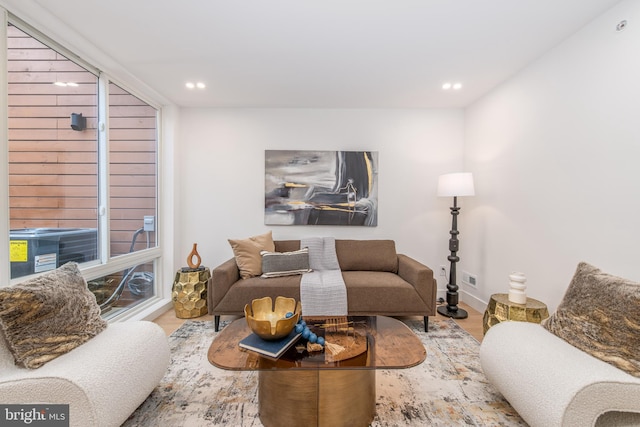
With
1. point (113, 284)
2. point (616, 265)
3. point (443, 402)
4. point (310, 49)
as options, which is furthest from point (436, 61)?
point (113, 284)

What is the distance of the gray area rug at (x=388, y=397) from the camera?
5.24 feet

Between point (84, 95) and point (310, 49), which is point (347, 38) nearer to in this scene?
point (310, 49)

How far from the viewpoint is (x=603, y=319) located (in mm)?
1410

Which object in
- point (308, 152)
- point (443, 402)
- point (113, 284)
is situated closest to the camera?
point (443, 402)

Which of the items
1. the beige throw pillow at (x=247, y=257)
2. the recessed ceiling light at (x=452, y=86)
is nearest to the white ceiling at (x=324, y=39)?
the recessed ceiling light at (x=452, y=86)

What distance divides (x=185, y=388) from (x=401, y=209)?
292 cm

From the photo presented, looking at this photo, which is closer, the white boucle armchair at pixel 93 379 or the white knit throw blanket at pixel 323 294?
the white boucle armchair at pixel 93 379

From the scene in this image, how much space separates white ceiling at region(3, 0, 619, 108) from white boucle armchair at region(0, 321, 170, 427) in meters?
2.08

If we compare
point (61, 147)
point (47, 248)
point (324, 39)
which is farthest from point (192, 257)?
point (324, 39)

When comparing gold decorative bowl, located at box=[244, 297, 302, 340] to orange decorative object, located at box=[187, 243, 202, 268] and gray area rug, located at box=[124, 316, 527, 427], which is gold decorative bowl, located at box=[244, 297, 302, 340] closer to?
gray area rug, located at box=[124, 316, 527, 427]

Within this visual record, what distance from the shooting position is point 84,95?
2.41m

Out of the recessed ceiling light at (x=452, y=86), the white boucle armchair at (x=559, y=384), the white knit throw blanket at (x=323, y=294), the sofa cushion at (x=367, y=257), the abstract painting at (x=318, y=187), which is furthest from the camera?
the abstract painting at (x=318, y=187)

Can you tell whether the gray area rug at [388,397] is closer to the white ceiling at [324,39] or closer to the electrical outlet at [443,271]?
the electrical outlet at [443,271]

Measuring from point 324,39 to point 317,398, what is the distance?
7.80 ft
